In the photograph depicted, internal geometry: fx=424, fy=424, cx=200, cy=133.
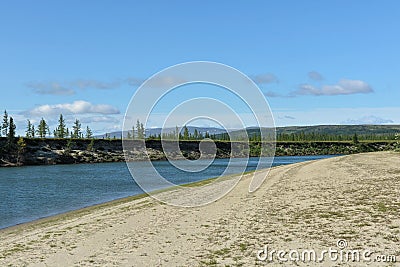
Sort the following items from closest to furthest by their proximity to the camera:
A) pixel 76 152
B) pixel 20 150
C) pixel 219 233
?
pixel 219 233, pixel 20 150, pixel 76 152

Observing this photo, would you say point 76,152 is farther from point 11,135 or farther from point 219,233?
point 219,233

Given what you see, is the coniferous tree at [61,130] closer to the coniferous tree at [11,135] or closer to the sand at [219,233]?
the coniferous tree at [11,135]

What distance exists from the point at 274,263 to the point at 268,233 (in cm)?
394

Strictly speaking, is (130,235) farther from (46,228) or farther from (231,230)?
(46,228)

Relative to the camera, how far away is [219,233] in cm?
1778

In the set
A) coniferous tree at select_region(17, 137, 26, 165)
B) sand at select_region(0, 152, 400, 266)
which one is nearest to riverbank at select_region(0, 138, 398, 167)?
coniferous tree at select_region(17, 137, 26, 165)

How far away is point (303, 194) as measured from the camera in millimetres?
27656

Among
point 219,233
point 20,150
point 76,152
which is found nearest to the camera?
point 219,233

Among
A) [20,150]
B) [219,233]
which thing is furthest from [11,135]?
[219,233]

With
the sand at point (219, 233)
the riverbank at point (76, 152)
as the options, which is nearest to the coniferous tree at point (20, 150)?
the riverbank at point (76, 152)

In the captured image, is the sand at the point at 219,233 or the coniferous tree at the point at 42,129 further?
the coniferous tree at the point at 42,129

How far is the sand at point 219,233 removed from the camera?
1432cm

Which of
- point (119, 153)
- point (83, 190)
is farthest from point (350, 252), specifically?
point (119, 153)

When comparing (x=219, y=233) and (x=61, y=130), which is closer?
(x=219, y=233)
